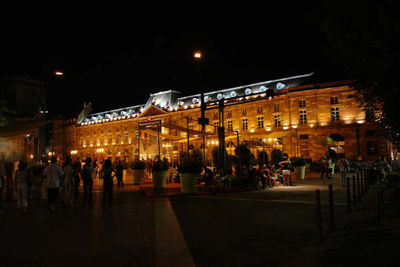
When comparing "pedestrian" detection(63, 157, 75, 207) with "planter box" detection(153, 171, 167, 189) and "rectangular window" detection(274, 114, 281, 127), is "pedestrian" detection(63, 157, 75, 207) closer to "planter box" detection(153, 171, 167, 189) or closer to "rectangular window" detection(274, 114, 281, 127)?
"planter box" detection(153, 171, 167, 189)

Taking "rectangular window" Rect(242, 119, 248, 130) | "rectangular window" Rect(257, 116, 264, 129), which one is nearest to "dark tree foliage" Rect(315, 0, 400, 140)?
"rectangular window" Rect(257, 116, 264, 129)

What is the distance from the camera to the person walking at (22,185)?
9953 mm

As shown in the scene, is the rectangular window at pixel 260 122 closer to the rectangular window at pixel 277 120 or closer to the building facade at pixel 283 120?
the building facade at pixel 283 120

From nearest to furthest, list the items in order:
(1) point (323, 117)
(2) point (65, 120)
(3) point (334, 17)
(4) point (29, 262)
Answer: (4) point (29, 262) < (3) point (334, 17) < (1) point (323, 117) < (2) point (65, 120)

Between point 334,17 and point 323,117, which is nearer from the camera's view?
point 334,17

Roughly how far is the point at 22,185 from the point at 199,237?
6743 millimetres

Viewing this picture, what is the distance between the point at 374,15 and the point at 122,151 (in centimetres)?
7067

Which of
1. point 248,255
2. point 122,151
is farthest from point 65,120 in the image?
point 248,255

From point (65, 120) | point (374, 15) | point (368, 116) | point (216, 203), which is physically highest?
point (65, 120)

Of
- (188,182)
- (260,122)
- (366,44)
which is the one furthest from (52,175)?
(260,122)

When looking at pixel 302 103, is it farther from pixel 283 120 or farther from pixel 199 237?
pixel 199 237

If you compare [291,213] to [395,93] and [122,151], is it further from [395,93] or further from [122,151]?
[122,151]

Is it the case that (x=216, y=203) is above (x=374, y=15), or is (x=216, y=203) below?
below

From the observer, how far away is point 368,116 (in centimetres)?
870
